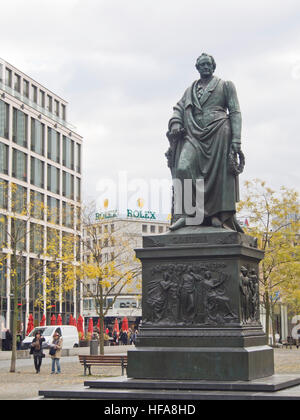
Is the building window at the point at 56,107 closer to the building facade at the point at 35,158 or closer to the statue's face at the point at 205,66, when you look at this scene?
the building facade at the point at 35,158

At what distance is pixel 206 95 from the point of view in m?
13.5

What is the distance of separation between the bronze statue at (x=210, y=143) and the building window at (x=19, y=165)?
195 feet

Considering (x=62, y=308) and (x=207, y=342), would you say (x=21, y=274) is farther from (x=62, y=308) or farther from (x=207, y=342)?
(x=207, y=342)

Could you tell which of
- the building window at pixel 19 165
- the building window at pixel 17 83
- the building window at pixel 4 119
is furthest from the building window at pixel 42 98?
the building window at pixel 4 119

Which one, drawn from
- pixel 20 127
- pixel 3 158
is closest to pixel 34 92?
pixel 20 127

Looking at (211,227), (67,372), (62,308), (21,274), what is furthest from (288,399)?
(62,308)

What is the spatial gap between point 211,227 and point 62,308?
6914 centimetres

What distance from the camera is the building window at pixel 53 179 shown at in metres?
79.2

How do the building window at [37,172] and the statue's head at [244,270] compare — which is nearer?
the statue's head at [244,270]

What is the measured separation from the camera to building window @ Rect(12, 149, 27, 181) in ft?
236

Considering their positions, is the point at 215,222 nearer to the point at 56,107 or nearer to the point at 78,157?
the point at 56,107

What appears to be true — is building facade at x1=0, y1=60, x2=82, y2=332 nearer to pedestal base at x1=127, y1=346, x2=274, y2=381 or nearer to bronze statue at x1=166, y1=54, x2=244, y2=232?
bronze statue at x1=166, y1=54, x2=244, y2=232

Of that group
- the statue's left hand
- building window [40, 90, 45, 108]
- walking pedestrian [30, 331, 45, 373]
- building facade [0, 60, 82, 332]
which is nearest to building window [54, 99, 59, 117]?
building facade [0, 60, 82, 332]

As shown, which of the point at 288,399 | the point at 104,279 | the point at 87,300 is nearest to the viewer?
the point at 288,399
